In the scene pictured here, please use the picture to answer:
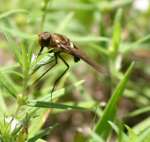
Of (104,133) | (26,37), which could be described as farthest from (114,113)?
(26,37)

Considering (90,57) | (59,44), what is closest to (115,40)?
(90,57)

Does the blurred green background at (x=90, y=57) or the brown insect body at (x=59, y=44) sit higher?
the brown insect body at (x=59, y=44)

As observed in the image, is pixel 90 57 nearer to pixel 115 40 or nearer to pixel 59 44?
pixel 115 40

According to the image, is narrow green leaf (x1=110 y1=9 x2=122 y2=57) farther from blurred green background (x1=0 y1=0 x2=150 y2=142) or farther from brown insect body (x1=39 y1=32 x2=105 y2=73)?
brown insect body (x1=39 y1=32 x2=105 y2=73)

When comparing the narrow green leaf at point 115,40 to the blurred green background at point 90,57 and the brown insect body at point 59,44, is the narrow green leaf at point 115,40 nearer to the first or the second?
Result: the blurred green background at point 90,57

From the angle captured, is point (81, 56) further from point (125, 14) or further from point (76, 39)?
point (125, 14)

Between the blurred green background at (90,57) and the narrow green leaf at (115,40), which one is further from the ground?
the narrow green leaf at (115,40)

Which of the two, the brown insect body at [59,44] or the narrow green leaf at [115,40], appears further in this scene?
the narrow green leaf at [115,40]

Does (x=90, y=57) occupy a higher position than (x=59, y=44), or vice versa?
(x=59, y=44)

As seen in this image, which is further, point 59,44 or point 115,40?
point 115,40

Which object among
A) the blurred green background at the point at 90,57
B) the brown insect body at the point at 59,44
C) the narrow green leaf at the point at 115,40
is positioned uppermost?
the brown insect body at the point at 59,44

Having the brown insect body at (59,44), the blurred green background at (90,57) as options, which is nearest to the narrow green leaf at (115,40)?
the blurred green background at (90,57)
